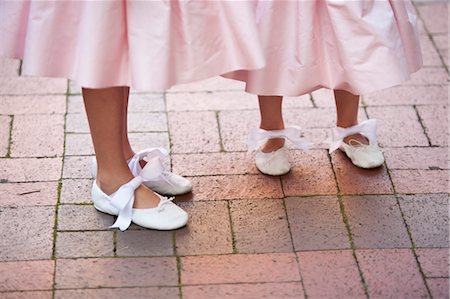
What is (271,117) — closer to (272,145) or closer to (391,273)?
(272,145)

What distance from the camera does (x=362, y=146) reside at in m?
2.78

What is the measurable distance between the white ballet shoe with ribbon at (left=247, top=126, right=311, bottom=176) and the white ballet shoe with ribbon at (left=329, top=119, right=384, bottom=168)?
96 mm

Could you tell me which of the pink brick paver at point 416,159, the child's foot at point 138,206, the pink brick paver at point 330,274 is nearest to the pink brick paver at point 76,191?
the child's foot at point 138,206

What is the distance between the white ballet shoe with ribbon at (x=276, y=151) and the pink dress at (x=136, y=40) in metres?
0.50

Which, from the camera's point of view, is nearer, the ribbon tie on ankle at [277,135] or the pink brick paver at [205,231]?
the pink brick paver at [205,231]

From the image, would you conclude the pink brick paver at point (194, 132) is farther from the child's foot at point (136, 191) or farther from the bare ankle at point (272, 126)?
the child's foot at point (136, 191)

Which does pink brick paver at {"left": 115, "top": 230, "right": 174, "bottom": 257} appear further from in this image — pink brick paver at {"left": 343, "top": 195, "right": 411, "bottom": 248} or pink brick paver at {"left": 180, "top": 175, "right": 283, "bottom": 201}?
pink brick paver at {"left": 343, "top": 195, "right": 411, "bottom": 248}

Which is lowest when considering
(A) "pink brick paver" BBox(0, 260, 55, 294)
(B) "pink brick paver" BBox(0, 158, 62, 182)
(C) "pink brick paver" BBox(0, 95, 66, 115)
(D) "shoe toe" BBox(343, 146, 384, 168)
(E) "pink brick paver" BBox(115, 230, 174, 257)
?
(C) "pink brick paver" BBox(0, 95, 66, 115)

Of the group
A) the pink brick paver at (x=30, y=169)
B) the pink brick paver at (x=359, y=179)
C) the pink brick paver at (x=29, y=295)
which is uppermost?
the pink brick paver at (x=29, y=295)

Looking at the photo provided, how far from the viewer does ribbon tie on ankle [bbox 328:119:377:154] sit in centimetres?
277

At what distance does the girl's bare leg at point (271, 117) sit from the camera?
8.73ft

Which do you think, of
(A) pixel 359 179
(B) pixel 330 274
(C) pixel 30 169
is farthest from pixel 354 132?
(C) pixel 30 169

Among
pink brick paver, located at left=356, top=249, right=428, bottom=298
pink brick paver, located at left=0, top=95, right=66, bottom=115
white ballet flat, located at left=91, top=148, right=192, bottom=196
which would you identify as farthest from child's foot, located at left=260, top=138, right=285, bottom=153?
pink brick paver, located at left=0, top=95, right=66, bottom=115

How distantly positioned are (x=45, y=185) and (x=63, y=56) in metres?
0.58
